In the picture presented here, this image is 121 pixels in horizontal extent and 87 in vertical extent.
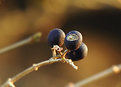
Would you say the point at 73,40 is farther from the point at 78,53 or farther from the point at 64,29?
the point at 64,29

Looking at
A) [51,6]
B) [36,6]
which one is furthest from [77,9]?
[36,6]

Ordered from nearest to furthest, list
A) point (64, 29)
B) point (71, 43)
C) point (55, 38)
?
point (71, 43) → point (55, 38) → point (64, 29)

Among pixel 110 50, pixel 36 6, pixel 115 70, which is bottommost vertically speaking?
pixel 115 70

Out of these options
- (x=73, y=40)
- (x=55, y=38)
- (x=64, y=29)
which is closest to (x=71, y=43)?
(x=73, y=40)

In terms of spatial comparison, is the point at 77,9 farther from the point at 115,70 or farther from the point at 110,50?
the point at 115,70

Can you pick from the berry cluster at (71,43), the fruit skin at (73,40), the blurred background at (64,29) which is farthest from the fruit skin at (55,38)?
the blurred background at (64,29)
